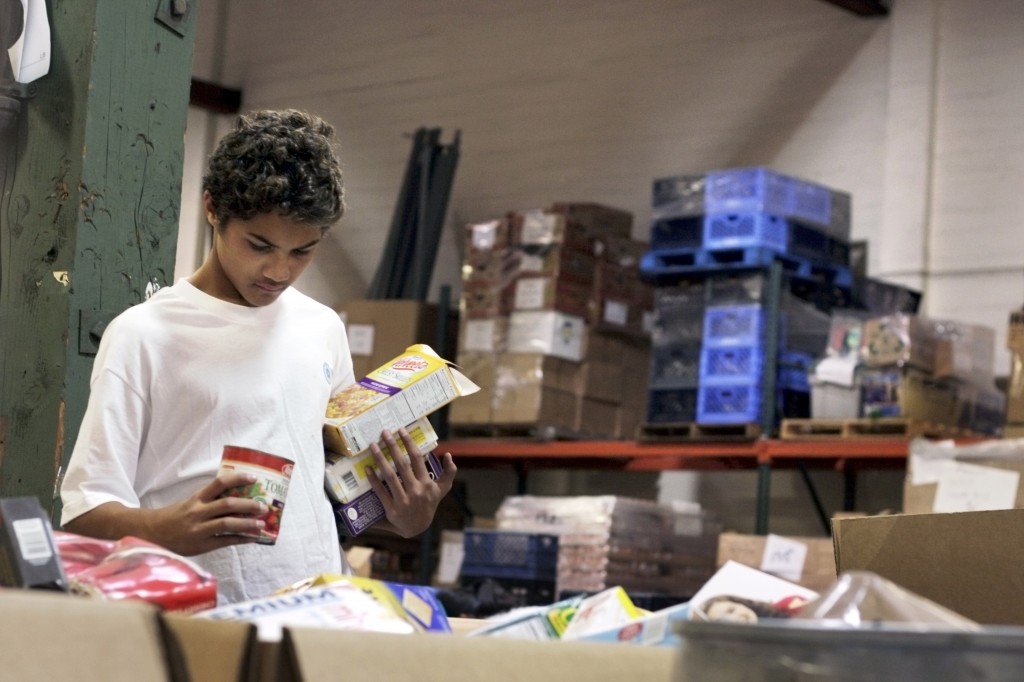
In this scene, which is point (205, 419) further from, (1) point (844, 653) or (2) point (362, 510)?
(1) point (844, 653)

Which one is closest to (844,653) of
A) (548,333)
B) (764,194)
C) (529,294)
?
(764,194)

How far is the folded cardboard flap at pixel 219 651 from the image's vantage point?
138 centimetres

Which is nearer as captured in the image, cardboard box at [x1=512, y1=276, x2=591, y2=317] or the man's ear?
the man's ear

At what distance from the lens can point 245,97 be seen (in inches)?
470

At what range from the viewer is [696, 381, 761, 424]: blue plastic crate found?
315 inches

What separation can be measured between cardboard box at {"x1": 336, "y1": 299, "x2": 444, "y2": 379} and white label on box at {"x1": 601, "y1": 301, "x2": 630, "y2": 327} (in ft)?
3.78

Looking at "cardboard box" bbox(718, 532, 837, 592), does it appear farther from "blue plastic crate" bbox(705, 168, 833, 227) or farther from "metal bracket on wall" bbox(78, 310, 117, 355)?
"metal bracket on wall" bbox(78, 310, 117, 355)

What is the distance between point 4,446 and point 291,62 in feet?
29.5

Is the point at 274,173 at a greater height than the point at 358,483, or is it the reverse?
the point at 274,173

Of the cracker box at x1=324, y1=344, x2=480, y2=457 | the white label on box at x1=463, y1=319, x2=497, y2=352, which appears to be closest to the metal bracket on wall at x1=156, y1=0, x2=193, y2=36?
the cracker box at x1=324, y1=344, x2=480, y2=457

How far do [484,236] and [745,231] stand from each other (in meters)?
1.86

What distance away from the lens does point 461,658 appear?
4.56ft

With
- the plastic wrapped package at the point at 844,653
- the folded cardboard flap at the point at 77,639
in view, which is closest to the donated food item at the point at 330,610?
the folded cardboard flap at the point at 77,639

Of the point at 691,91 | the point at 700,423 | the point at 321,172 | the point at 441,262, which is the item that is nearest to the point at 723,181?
the point at 700,423
